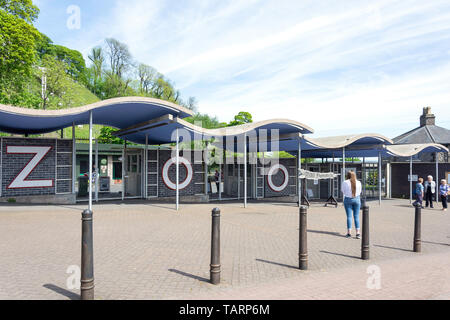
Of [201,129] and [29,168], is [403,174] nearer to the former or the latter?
[201,129]

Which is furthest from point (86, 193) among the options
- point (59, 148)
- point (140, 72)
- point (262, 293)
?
point (140, 72)

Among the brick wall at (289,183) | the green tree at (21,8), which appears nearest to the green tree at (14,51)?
the green tree at (21,8)

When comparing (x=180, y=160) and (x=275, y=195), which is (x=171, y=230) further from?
(x=275, y=195)

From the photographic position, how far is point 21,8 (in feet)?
82.5

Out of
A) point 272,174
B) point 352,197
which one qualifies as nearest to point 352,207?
point 352,197

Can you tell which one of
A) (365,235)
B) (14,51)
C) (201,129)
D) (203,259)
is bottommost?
(203,259)

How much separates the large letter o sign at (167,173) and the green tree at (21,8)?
18926mm

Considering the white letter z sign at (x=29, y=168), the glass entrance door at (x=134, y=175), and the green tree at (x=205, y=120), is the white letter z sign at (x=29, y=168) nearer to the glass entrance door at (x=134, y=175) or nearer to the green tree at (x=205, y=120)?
the glass entrance door at (x=134, y=175)

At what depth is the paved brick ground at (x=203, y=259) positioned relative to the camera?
4453 mm

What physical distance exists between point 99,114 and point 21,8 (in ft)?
63.5

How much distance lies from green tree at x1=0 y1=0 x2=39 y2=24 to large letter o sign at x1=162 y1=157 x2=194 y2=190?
18.9 m

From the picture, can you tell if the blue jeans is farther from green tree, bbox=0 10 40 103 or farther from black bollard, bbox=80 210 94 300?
green tree, bbox=0 10 40 103

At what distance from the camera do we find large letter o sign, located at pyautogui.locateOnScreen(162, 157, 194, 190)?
15.8 meters

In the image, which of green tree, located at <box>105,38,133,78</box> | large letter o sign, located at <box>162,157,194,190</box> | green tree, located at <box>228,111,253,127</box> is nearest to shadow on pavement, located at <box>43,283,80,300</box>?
large letter o sign, located at <box>162,157,194,190</box>
